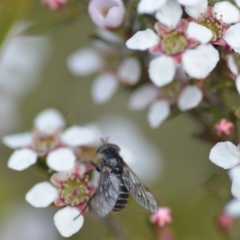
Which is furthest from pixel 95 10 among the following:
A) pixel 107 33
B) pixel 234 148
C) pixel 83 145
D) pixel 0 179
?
pixel 0 179

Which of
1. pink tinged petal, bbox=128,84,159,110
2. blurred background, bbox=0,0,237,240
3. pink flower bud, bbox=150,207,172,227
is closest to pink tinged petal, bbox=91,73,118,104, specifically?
blurred background, bbox=0,0,237,240

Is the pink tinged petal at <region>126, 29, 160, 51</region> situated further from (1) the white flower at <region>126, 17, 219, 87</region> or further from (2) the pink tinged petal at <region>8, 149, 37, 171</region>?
(2) the pink tinged petal at <region>8, 149, 37, 171</region>

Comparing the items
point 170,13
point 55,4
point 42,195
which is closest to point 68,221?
point 42,195

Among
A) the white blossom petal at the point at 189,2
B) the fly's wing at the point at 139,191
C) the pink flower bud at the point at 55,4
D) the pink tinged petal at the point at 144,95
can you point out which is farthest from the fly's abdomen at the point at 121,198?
the pink flower bud at the point at 55,4

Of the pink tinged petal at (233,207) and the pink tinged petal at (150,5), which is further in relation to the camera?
the pink tinged petal at (233,207)

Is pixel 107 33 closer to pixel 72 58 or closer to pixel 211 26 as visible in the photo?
pixel 72 58

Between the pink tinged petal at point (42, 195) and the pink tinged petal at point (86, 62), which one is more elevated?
the pink tinged petal at point (42, 195)

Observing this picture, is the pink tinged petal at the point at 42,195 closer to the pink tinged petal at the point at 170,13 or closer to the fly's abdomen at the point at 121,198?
the fly's abdomen at the point at 121,198
